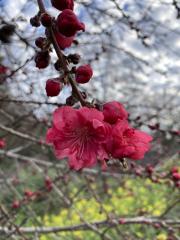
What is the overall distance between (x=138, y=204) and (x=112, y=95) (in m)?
2.22

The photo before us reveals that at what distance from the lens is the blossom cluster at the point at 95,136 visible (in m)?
1.06

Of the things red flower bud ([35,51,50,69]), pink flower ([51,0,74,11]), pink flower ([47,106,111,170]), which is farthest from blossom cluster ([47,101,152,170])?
pink flower ([51,0,74,11])

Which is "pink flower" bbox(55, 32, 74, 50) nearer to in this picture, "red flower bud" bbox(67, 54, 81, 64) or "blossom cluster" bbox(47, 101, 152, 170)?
"red flower bud" bbox(67, 54, 81, 64)

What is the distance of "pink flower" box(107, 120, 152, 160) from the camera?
105 centimetres

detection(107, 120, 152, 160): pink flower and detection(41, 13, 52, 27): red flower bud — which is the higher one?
detection(41, 13, 52, 27): red flower bud

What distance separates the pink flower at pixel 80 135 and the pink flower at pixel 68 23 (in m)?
0.17

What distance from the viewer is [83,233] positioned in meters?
7.20

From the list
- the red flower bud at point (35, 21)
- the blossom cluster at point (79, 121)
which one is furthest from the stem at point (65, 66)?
the red flower bud at point (35, 21)

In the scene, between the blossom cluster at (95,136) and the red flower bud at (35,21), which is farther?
the red flower bud at (35,21)

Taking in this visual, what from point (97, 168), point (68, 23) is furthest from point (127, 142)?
point (97, 168)

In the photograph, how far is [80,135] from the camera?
3.78ft

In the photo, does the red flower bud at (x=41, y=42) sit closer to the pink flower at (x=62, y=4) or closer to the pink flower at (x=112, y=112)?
the pink flower at (x=62, y=4)

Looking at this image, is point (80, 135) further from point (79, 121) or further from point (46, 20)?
point (46, 20)

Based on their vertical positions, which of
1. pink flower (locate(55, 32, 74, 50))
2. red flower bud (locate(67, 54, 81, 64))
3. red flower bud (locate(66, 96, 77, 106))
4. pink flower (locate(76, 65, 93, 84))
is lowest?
red flower bud (locate(66, 96, 77, 106))
